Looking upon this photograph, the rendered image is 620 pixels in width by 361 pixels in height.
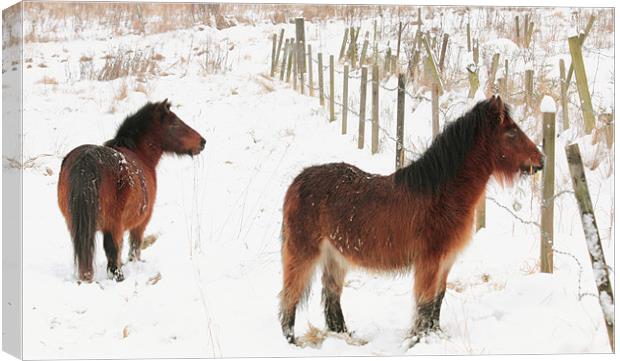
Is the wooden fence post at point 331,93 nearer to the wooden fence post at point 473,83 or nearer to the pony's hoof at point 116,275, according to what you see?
the wooden fence post at point 473,83

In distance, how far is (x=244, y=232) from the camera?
A: 7211mm

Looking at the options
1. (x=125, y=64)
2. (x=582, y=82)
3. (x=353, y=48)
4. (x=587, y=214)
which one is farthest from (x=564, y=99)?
(x=125, y=64)

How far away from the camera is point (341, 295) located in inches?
276

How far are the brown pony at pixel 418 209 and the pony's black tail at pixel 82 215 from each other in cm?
155

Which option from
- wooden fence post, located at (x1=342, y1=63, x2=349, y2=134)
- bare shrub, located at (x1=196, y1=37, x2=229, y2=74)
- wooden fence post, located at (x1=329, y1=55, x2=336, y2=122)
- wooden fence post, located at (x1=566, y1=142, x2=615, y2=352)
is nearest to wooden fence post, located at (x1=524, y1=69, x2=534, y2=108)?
wooden fence post, located at (x1=566, y1=142, x2=615, y2=352)

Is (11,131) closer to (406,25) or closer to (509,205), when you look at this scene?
(406,25)

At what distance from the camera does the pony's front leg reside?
295 inches

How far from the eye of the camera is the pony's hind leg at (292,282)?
6.72m

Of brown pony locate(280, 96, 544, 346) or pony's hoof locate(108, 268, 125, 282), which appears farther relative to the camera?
pony's hoof locate(108, 268, 125, 282)

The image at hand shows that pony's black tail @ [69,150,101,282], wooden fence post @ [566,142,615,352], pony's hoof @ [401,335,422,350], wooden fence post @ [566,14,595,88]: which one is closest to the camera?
wooden fence post @ [566,142,615,352]

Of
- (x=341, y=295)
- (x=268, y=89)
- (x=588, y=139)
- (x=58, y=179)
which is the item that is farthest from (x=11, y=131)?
(x=588, y=139)

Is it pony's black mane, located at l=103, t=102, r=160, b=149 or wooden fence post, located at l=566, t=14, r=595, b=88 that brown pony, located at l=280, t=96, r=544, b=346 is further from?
pony's black mane, located at l=103, t=102, r=160, b=149

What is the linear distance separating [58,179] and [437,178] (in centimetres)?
290

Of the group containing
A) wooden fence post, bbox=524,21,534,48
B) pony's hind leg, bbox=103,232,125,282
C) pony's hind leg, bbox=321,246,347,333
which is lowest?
pony's hind leg, bbox=321,246,347,333
